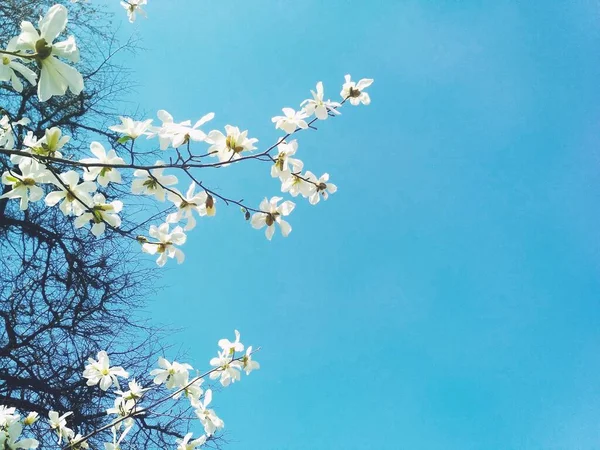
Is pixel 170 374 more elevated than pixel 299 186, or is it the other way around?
pixel 299 186

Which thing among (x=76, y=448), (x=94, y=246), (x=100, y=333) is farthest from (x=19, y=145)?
(x=76, y=448)

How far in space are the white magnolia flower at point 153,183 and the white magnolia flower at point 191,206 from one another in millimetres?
56

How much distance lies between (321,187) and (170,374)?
3.87ft

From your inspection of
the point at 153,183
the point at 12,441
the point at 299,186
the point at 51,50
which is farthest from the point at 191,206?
the point at 12,441

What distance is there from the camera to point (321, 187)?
172 cm

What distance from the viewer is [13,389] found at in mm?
4039

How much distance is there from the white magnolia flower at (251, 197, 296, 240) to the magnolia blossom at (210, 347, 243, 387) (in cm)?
97

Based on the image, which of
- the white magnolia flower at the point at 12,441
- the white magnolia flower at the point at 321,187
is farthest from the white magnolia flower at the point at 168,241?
the white magnolia flower at the point at 12,441

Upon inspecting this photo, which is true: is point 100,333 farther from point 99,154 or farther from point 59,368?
point 99,154

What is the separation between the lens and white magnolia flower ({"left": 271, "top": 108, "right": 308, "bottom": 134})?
1560 millimetres

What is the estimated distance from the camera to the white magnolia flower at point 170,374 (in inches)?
85.5

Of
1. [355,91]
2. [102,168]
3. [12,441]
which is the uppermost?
[355,91]

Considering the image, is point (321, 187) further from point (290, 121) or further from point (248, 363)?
point (248, 363)

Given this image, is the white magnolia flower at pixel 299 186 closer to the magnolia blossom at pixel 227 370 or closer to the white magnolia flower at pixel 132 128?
the white magnolia flower at pixel 132 128
